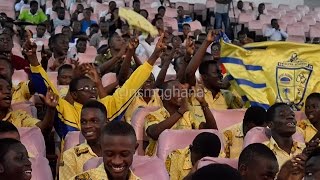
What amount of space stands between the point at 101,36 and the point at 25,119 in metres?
5.94

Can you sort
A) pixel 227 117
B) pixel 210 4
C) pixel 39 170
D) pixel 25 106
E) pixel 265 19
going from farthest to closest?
pixel 210 4 → pixel 265 19 → pixel 227 117 → pixel 25 106 → pixel 39 170

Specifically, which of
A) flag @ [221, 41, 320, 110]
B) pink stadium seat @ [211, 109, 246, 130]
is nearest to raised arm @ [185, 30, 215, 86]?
pink stadium seat @ [211, 109, 246, 130]

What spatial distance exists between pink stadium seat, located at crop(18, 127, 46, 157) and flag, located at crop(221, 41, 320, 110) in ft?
8.25

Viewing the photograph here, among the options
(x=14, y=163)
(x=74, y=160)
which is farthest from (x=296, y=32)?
(x=14, y=163)

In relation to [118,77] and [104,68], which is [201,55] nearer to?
[118,77]

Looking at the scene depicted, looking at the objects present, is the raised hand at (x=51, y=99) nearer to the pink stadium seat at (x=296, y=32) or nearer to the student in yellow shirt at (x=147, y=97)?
the student in yellow shirt at (x=147, y=97)

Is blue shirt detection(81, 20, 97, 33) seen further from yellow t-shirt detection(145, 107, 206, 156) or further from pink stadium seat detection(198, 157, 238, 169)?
pink stadium seat detection(198, 157, 238, 169)

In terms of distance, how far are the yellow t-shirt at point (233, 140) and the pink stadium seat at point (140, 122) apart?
669mm

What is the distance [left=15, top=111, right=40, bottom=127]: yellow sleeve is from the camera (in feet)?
16.0

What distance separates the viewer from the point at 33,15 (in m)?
12.4

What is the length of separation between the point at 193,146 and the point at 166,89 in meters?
1.10

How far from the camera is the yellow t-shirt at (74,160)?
400cm

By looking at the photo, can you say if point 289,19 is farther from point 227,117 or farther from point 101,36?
point 227,117

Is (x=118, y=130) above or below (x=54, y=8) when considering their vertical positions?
above
